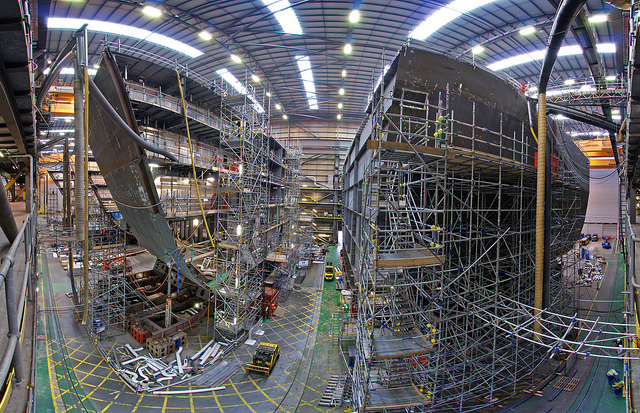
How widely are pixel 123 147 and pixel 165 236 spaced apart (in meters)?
2.99

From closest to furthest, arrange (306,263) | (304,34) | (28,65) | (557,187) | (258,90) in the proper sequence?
(28,65) → (557,187) → (304,34) → (306,263) → (258,90)

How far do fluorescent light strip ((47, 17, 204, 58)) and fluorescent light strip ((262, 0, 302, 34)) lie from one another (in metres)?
6.23

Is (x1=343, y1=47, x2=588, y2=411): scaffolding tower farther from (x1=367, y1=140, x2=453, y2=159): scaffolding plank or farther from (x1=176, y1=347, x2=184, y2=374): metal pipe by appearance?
(x1=176, y1=347, x2=184, y2=374): metal pipe

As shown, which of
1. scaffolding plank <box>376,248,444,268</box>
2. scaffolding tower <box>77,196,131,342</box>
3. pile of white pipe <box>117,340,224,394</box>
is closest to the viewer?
scaffolding plank <box>376,248,444,268</box>

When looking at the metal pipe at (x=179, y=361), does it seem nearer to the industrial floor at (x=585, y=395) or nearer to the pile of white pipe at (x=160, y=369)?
the pile of white pipe at (x=160, y=369)

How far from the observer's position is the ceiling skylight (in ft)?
65.3

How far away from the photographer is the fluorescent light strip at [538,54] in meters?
16.1

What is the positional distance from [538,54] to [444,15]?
8606 mm

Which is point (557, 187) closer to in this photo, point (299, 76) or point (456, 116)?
point (456, 116)

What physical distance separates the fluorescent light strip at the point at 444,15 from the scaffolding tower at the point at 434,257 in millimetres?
6609

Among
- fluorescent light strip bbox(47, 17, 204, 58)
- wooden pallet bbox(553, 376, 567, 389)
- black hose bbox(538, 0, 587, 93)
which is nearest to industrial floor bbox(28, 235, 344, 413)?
wooden pallet bbox(553, 376, 567, 389)

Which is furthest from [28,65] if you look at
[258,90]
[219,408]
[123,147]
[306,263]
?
[258,90]

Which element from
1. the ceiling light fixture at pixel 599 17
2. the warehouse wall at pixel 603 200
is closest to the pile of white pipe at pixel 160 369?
the ceiling light fixture at pixel 599 17

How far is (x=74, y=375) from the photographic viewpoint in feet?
28.6
